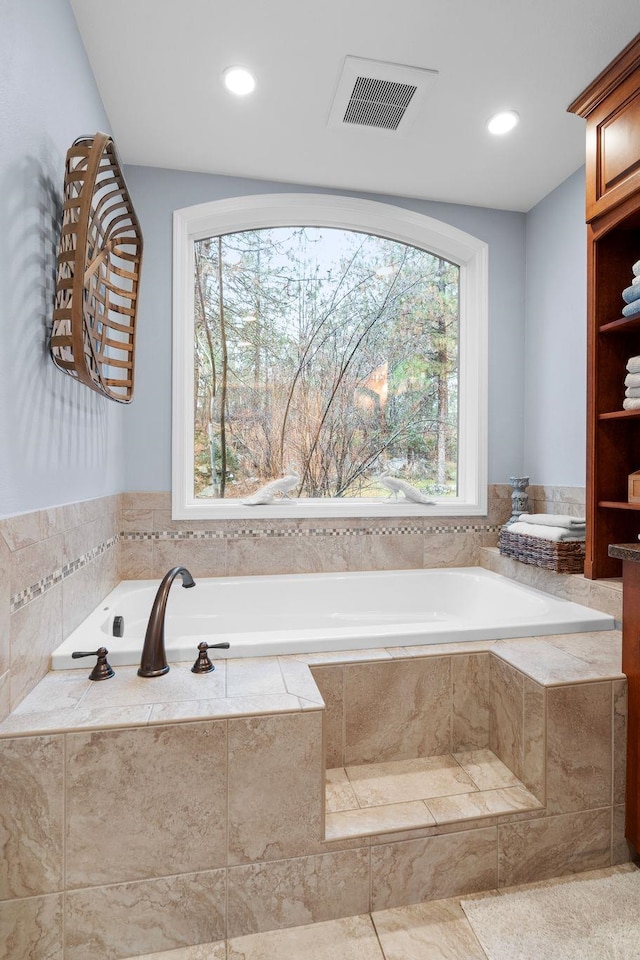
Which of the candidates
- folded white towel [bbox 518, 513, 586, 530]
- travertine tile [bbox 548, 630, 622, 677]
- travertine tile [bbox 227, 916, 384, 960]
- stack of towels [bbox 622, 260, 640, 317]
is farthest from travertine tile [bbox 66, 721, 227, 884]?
stack of towels [bbox 622, 260, 640, 317]

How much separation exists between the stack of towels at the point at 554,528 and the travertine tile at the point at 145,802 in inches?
67.0

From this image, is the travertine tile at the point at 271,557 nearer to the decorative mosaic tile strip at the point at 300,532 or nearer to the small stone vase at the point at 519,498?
the decorative mosaic tile strip at the point at 300,532

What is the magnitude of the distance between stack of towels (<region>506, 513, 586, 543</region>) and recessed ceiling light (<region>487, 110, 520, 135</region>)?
1.79 metres

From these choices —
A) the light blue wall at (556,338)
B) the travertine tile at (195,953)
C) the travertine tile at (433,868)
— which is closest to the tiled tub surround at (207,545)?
the light blue wall at (556,338)

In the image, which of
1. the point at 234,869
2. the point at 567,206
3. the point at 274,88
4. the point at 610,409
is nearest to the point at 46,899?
the point at 234,869

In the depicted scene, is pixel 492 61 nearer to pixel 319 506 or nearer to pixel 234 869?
pixel 319 506

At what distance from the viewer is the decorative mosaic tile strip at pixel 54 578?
4.41 ft

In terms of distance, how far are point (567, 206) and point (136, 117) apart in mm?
2145

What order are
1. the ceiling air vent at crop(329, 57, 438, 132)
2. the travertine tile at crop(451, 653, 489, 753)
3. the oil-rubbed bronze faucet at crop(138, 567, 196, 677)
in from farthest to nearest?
the ceiling air vent at crop(329, 57, 438, 132)
the travertine tile at crop(451, 653, 489, 753)
the oil-rubbed bronze faucet at crop(138, 567, 196, 677)

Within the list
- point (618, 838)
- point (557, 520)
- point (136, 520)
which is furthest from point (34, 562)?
point (557, 520)

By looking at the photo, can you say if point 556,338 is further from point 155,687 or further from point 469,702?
point 155,687

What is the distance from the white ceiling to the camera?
5.74 feet

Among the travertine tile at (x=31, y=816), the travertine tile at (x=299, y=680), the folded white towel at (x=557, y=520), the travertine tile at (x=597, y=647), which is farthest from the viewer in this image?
the folded white towel at (x=557, y=520)

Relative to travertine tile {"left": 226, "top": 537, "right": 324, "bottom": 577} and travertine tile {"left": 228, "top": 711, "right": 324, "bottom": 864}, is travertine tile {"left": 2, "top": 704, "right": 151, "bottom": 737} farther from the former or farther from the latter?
travertine tile {"left": 226, "top": 537, "right": 324, "bottom": 577}
